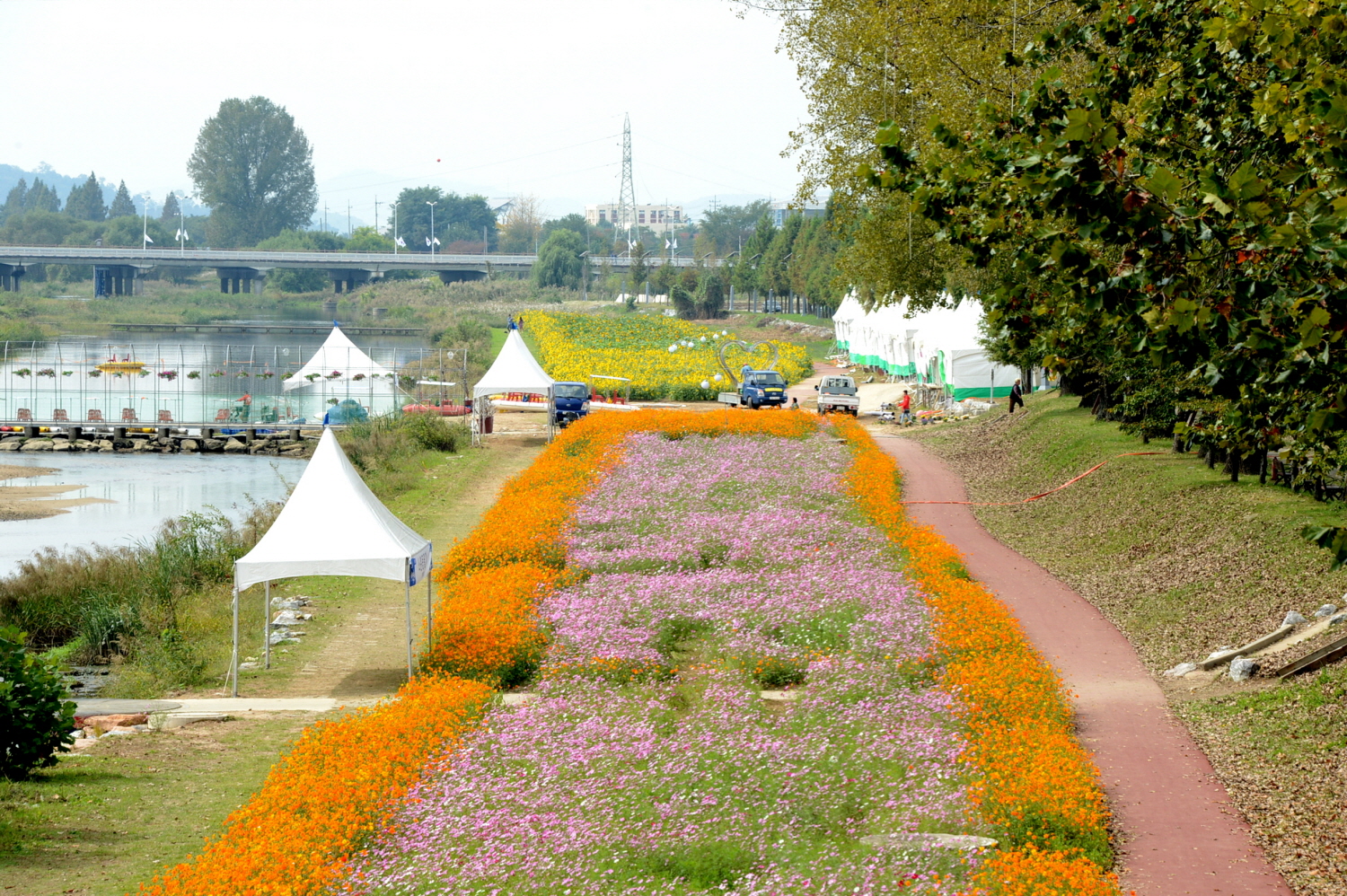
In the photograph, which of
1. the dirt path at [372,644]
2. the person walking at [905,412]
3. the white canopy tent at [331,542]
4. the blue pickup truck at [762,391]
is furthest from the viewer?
the blue pickup truck at [762,391]

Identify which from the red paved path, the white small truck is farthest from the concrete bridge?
the red paved path

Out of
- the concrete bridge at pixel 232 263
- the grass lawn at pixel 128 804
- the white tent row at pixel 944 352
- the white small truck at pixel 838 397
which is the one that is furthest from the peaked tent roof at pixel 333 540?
the concrete bridge at pixel 232 263

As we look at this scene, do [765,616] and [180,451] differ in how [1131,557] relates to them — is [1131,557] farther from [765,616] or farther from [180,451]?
[180,451]

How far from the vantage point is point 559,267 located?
550 ft

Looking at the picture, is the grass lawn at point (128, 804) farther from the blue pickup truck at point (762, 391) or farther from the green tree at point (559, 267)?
the green tree at point (559, 267)

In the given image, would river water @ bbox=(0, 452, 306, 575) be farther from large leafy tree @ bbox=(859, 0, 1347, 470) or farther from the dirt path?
large leafy tree @ bbox=(859, 0, 1347, 470)

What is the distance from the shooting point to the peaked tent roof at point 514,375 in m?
42.4

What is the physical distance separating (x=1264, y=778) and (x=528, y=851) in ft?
23.1

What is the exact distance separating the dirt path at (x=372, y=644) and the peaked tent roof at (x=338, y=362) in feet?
90.2

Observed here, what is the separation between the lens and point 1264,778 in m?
11.7

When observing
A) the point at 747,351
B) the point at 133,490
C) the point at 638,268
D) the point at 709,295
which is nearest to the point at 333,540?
the point at 133,490

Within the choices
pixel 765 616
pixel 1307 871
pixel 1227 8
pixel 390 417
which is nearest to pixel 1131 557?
pixel 765 616

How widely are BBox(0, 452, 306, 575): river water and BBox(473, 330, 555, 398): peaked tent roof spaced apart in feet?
24.3

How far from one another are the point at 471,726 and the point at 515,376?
100 feet
